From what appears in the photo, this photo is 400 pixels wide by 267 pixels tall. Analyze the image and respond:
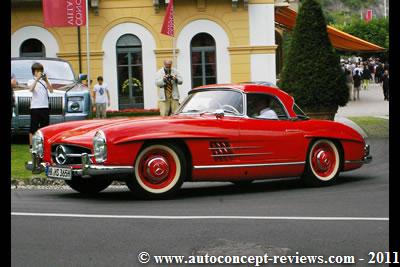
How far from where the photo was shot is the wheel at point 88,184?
1162 centimetres

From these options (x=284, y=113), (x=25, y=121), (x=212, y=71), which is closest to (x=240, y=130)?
(x=284, y=113)

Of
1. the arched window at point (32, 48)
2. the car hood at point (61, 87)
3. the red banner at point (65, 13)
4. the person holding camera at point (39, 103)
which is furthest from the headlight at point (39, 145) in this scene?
the arched window at point (32, 48)

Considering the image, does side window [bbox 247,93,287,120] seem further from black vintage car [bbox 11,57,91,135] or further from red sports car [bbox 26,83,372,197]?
black vintage car [bbox 11,57,91,135]

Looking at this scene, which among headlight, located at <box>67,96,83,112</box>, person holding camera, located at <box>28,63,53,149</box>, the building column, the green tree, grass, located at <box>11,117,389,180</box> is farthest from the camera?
the building column

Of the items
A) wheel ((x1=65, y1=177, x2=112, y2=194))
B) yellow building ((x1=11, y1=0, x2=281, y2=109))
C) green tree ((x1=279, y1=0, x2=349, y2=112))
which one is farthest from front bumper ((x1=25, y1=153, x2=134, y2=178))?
yellow building ((x1=11, y1=0, x2=281, y2=109))

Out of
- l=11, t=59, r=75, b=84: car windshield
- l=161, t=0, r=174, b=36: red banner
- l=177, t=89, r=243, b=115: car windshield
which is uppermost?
l=161, t=0, r=174, b=36: red banner

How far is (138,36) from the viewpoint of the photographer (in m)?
32.8

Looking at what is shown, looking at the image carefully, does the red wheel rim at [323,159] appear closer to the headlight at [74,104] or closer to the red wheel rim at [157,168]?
the red wheel rim at [157,168]

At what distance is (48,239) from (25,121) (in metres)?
12.1

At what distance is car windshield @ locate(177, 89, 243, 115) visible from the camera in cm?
1176


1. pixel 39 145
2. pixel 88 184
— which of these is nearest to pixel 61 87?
pixel 88 184

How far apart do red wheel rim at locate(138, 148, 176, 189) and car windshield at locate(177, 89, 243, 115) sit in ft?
4.13

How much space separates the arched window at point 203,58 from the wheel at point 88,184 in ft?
69.6

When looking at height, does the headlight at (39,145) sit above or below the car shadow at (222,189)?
above
